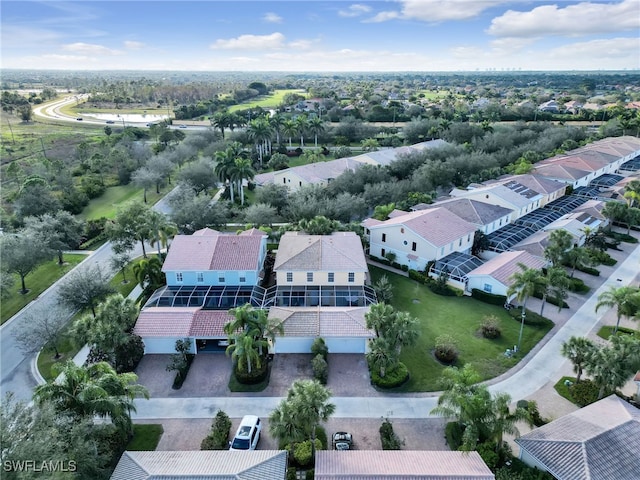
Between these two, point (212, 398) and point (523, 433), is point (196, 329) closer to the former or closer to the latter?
point (212, 398)

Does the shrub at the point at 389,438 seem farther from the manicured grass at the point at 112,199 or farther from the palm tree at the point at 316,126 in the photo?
the palm tree at the point at 316,126

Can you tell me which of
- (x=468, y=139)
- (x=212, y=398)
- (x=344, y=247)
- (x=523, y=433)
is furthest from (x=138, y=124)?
(x=523, y=433)

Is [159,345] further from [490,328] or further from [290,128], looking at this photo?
[290,128]

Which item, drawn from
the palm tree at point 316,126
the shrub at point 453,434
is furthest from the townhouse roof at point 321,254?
the palm tree at point 316,126

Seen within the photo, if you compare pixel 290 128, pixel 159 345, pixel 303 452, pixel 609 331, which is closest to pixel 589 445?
pixel 303 452

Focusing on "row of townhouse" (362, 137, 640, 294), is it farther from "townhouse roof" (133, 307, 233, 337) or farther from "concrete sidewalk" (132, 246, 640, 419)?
"townhouse roof" (133, 307, 233, 337)
